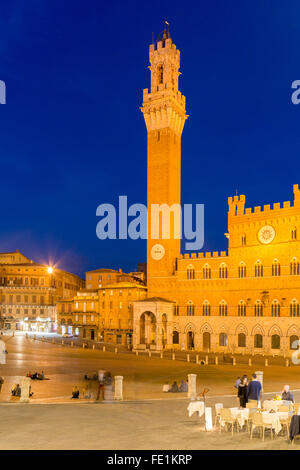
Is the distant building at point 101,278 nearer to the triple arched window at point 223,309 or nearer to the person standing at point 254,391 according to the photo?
the triple arched window at point 223,309

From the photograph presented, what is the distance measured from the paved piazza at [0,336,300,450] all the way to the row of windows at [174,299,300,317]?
1586cm

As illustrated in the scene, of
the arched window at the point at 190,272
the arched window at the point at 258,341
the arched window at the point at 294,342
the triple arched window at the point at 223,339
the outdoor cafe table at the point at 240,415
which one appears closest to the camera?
the outdoor cafe table at the point at 240,415

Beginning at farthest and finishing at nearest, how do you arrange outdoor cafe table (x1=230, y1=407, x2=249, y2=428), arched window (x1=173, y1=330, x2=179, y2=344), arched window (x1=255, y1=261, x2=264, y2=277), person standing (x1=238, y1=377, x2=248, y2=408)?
arched window (x1=173, y1=330, x2=179, y2=344) < arched window (x1=255, y1=261, x2=264, y2=277) < person standing (x1=238, y1=377, x2=248, y2=408) < outdoor cafe table (x1=230, y1=407, x2=249, y2=428)

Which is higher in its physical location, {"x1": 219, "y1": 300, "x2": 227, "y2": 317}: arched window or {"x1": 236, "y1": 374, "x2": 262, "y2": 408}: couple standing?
{"x1": 219, "y1": 300, "x2": 227, "y2": 317}: arched window

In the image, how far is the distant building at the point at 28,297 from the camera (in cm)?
8644

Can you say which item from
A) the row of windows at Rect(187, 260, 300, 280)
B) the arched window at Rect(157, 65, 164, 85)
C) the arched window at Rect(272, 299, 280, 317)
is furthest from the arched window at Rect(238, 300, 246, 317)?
the arched window at Rect(157, 65, 164, 85)

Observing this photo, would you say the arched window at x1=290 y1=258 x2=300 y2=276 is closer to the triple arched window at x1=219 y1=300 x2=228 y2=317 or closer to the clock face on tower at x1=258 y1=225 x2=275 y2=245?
the clock face on tower at x1=258 y1=225 x2=275 y2=245

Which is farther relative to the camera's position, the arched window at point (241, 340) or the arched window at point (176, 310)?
the arched window at point (176, 310)

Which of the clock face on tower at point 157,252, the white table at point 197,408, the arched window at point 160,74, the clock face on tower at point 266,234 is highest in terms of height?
the arched window at point 160,74

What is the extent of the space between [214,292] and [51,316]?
1614 inches

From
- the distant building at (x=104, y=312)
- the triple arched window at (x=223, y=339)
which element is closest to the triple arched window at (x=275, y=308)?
the triple arched window at (x=223, y=339)

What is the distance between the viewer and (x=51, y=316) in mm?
88188

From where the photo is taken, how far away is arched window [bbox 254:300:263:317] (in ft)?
174
